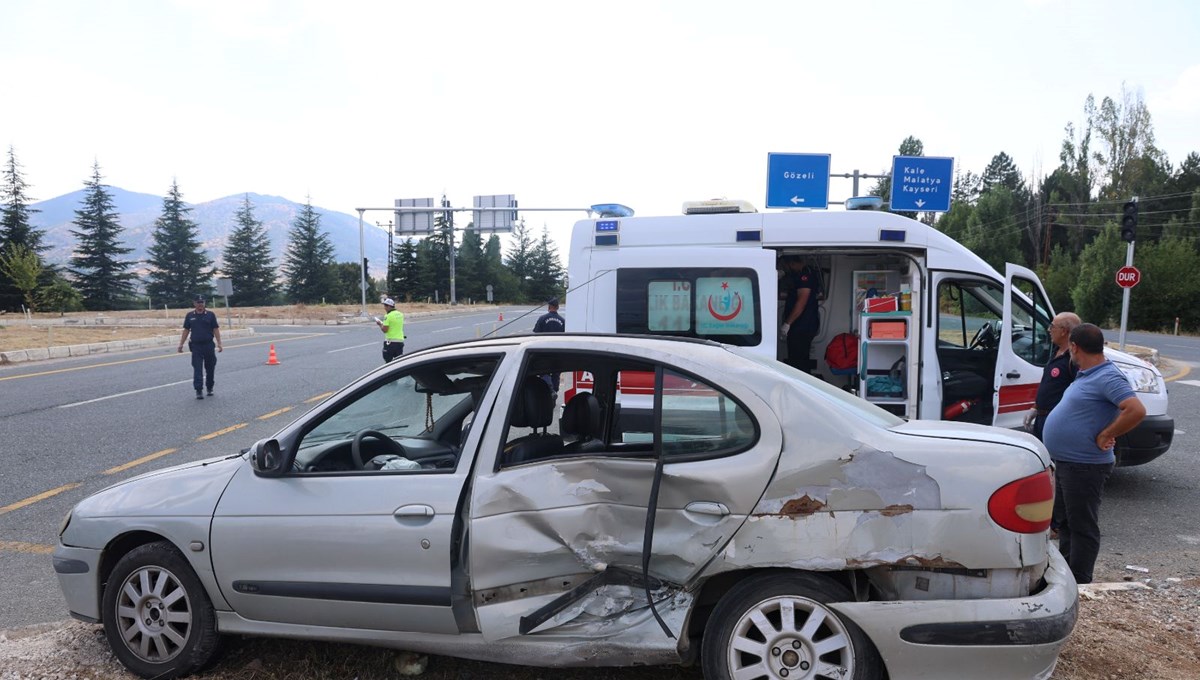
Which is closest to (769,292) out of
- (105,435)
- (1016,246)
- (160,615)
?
(160,615)

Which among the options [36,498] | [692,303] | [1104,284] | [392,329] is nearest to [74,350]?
[392,329]

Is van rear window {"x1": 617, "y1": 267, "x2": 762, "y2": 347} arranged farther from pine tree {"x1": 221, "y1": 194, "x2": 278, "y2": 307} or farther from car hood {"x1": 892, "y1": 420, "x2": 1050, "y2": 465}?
pine tree {"x1": 221, "y1": 194, "x2": 278, "y2": 307}

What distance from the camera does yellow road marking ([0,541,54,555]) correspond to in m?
5.37

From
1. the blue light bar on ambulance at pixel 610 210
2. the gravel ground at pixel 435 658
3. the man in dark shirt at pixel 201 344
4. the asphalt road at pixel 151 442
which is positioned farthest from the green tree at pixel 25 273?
the gravel ground at pixel 435 658

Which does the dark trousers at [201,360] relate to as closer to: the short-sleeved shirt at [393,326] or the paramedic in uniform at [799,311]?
the short-sleeved shirt at [393,326]

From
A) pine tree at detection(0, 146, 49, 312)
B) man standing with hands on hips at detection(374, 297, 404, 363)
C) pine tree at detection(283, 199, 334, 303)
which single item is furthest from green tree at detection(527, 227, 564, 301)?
man standing with hands on hips at detection(374, 297, 404, 363)

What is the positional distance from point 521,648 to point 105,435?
346 inches

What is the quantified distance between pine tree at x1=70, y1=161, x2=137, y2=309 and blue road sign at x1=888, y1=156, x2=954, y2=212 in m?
65.2

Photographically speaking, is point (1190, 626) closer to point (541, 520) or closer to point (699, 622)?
point (699, 622)

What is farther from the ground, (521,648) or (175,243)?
(175,243)

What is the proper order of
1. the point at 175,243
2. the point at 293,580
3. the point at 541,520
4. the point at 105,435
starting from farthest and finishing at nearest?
the point at 175,243
the point at 105,435
the point at 293,580
the point at 541,520

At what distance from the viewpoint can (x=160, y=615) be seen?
3.53 metres

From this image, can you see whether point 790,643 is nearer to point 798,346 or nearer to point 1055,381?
point 1055,381

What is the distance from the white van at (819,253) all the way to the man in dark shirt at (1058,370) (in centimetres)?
135
